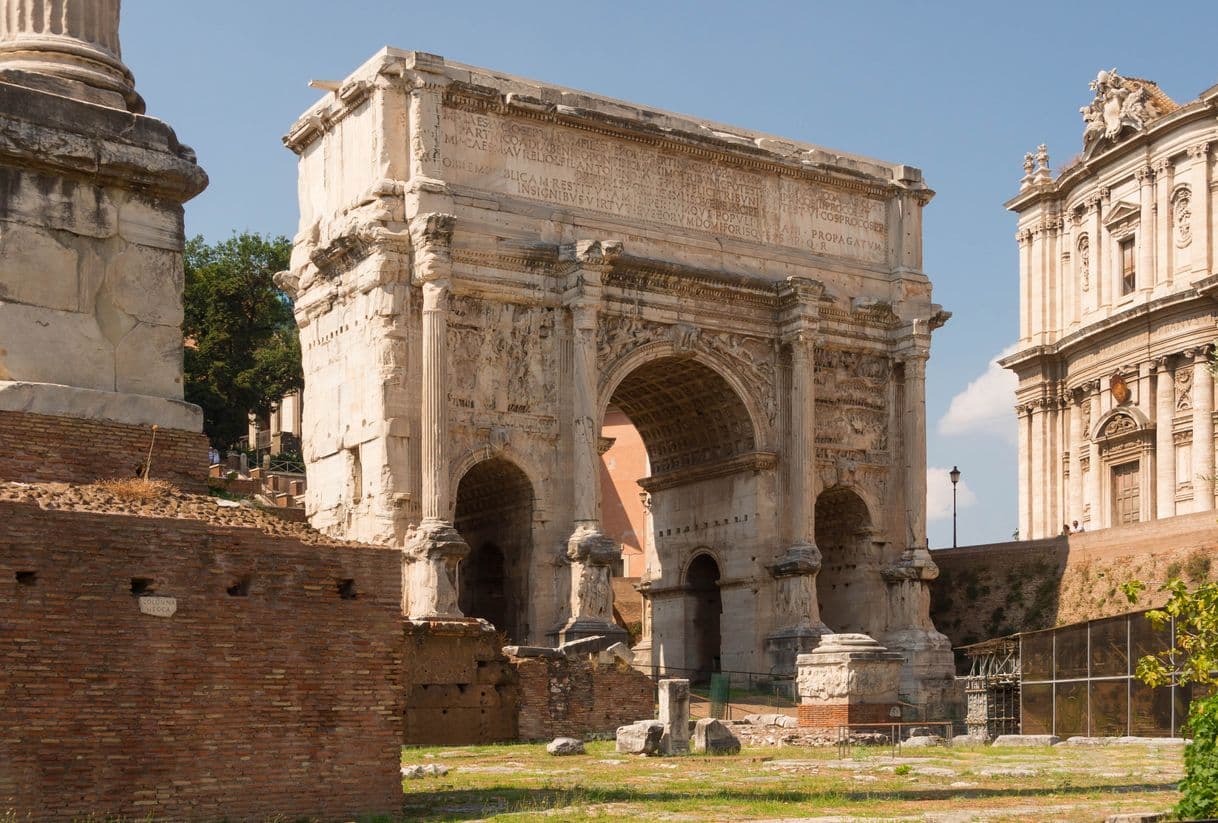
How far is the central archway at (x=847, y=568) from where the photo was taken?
3891 centimetres

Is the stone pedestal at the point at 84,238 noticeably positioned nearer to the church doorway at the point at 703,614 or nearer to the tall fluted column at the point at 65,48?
the tall fluted column at the point at 65,48

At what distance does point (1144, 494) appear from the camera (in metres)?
46.5

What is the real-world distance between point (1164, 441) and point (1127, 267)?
19.2 feet

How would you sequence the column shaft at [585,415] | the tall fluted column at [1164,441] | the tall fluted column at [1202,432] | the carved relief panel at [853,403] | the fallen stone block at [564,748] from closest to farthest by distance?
the fallen stone block at [564,748] < the column shaft at [585,415] < the carved relief panel at [853,403] < the tall fluted column at [1202,432] < the tall fluted column at [1164,441]

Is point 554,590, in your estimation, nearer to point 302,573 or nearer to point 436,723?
point 436,723

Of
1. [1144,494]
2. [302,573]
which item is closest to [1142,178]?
[1144,494]

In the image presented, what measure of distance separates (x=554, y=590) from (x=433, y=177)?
26.8ft

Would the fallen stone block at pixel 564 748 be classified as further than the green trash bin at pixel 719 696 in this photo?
No

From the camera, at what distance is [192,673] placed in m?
11.6

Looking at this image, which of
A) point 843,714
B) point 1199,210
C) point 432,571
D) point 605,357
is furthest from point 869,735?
point 1199,210

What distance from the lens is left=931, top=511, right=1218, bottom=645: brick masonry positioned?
1449 inches

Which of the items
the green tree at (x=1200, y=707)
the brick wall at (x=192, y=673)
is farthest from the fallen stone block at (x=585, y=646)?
the brick wall at (x=192, y=673)

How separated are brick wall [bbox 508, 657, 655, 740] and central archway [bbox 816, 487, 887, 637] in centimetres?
1056

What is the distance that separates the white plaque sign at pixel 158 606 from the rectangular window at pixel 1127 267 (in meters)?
41.1
